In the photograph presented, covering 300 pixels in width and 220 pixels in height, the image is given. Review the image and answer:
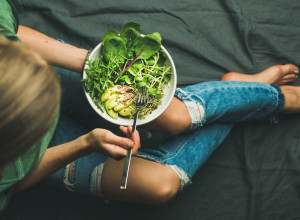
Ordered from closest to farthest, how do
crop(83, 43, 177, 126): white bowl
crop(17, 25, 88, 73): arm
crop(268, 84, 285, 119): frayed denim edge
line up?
1. crop(83, 43, 177, 126): white bowl
2. crop(17, 25, 88, 73): arm
3. crop(268, 84, 285, 119): frayed denim edge

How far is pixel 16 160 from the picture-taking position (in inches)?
25.8

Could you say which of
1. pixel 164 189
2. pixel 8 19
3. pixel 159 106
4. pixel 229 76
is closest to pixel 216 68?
pixel 229 76

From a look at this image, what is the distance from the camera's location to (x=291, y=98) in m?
1.05

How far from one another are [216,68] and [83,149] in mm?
688

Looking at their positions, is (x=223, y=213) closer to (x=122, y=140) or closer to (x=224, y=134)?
(x=224, y=134)

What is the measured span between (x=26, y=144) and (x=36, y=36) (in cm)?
50

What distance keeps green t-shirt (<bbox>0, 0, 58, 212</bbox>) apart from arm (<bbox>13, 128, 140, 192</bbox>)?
0.09 ft

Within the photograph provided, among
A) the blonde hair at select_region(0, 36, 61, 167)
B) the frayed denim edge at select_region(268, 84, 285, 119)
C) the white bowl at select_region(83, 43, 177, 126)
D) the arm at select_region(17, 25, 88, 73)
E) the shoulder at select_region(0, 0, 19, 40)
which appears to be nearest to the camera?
the blonde hair at select_region(0, 36, 61, 167)

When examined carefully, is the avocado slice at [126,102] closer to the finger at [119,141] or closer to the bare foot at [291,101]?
the finger at [119,141]

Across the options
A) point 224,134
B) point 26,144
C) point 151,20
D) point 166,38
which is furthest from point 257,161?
point 26,144

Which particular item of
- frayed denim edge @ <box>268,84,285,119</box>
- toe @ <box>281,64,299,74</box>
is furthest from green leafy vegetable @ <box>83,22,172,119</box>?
toe @ <box>281,64,299,74</box>

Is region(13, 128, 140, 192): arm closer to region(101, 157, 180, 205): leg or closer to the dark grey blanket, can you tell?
region(101, 157, 180, 205): leg

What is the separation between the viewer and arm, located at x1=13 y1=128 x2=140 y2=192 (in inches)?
26.2

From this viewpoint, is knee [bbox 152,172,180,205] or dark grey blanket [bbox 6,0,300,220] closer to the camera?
knee [bbox 152,172,180,205]
